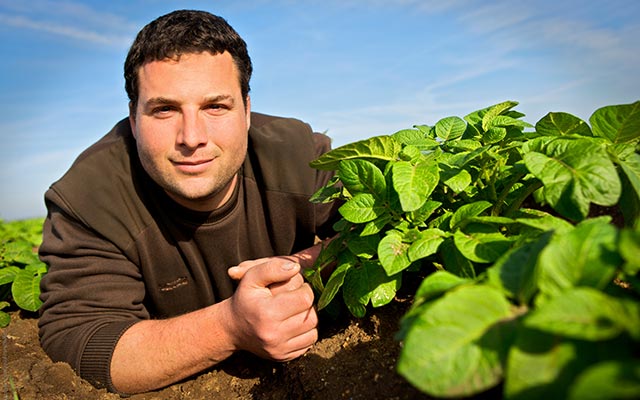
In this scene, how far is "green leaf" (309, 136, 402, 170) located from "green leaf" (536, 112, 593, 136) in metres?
0.52

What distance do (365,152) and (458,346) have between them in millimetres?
1004

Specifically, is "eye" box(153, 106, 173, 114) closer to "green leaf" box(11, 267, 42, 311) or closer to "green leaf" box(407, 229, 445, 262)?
"green leaf" box(11, 267, 42, 311)

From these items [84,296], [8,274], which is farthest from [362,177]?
[8,274]

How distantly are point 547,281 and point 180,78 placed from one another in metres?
2.18

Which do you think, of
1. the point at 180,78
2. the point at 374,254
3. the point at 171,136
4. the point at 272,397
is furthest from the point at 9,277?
the point at 374,254

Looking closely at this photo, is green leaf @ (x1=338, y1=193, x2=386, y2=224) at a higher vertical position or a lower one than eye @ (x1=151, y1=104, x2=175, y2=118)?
lower

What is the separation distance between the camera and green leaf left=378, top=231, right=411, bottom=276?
143 centimetres

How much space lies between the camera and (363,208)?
64.2 inches

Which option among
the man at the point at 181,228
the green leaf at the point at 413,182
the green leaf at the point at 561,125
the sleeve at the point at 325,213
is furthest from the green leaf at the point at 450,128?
the sleeve at the point at 325,213

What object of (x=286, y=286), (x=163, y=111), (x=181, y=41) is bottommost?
(x=286, y=286)

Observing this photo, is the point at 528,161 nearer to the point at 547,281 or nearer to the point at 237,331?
the point at 547,281

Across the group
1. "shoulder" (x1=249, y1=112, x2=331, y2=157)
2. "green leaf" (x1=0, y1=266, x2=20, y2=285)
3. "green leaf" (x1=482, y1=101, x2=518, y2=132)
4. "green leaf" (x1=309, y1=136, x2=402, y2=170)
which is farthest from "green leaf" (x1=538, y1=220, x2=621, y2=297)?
"green leaf" (x1=0, y1=266, x2=20, y2=285)

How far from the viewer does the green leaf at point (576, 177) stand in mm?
1174

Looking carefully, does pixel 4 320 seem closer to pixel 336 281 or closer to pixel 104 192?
pixel 104 192
